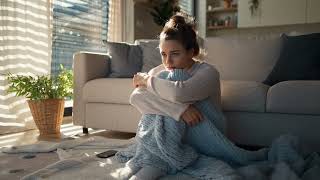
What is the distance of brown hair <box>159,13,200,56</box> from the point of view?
1.33m

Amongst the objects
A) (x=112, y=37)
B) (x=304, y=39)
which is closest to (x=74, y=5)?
(x=112, y=37)

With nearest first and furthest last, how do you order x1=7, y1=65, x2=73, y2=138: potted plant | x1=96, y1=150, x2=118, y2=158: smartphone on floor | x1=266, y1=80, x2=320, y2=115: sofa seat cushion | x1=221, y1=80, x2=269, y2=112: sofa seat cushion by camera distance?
x1=96, y1=150, x2=118, y2=158: smartphone on floor < x1=266, y1=80, x2=320, y2=115: sofa seat cushion < x1=221, y1=80, x2=269, y2=112: sofa seat cushion < x1=7, y1=65, x2=73, y2=138: potted plant

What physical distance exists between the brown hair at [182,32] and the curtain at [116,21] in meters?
2.66

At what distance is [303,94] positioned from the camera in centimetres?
180

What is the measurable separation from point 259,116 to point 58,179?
3.84 ft

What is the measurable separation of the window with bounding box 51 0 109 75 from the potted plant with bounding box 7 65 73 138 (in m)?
0.90

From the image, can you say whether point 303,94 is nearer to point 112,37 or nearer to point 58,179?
point 58,179

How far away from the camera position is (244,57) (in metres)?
2.58

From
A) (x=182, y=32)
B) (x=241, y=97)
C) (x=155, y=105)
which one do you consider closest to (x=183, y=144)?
(x=155, y=105)

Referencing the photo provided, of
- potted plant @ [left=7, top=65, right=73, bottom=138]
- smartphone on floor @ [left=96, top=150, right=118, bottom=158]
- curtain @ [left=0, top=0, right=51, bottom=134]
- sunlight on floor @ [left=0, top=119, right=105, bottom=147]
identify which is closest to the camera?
smartphone on floor @ [left=96, top=150, right=118, bottom=158]

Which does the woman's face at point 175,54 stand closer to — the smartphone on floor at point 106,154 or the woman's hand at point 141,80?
the woman's hand at point 141,80

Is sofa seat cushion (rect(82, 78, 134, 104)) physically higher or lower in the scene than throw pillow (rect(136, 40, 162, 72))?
lower

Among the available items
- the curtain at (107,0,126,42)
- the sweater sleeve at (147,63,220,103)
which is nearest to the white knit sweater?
the sweater sleeve at (147,63,220,103)

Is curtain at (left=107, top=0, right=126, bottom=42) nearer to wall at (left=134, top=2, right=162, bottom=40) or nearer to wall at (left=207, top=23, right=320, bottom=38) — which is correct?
wall at (left=134, top=2, right=162, bottom=40)
